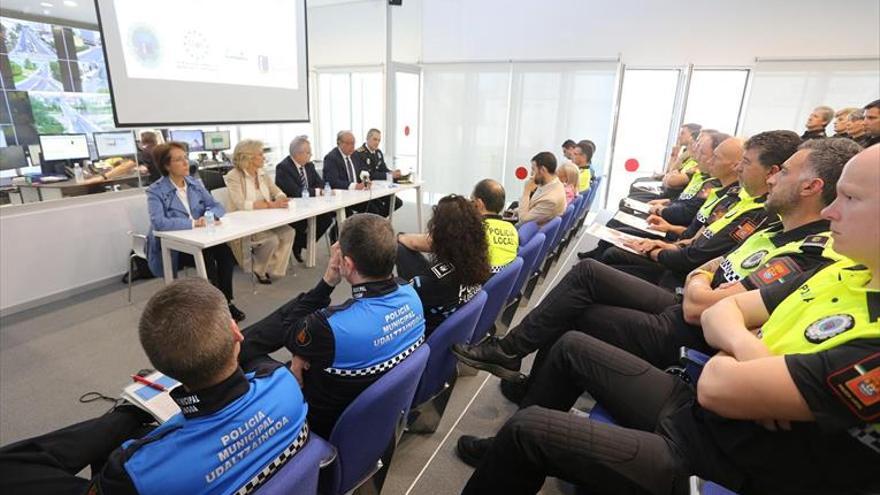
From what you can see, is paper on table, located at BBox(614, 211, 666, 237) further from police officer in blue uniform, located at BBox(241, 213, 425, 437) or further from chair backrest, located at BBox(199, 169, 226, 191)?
chair backrest, located at BBox(199, 169, 226, 191)

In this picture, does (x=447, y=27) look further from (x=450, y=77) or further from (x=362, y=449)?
(x=362, y=449)

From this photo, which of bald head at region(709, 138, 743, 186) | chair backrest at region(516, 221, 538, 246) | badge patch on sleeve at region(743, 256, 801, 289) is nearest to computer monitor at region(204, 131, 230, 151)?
chair backrest at region(516, 221, 538, 246)

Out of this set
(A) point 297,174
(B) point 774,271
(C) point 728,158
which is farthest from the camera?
(A) point 297,174

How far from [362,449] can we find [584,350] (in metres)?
0.84

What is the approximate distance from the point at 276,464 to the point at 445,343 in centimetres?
76

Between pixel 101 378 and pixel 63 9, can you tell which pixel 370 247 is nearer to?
pixel 101 378

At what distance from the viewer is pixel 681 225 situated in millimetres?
3477

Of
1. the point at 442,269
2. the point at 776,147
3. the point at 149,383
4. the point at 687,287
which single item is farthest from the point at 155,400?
the point at 776,147

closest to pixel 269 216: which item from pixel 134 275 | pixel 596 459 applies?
pixel 134 275

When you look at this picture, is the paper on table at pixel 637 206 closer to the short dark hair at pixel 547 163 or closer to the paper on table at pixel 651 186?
the paper on table at pixel 651 186

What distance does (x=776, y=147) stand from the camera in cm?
206

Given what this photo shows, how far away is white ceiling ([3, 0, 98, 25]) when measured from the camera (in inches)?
131

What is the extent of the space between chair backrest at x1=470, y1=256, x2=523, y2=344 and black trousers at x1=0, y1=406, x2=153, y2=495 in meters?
1.31

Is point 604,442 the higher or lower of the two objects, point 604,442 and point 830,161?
the lower
